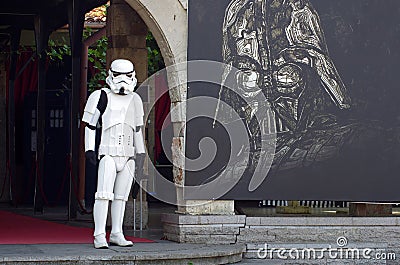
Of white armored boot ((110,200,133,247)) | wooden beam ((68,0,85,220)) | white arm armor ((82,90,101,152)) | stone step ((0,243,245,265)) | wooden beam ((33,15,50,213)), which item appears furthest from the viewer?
wooden beam ((33,15,50,213))

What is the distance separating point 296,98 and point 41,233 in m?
3.65

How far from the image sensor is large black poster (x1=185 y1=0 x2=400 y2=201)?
37.9 ft

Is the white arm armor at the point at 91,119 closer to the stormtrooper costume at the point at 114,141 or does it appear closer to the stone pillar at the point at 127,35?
the stormtrooper costume at the point at 114,141

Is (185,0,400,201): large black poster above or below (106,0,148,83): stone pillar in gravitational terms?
below

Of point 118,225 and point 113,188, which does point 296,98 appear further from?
point 118,225

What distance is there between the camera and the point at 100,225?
427 inches

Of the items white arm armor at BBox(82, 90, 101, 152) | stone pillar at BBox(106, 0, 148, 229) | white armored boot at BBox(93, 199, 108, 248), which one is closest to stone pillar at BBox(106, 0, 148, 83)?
stone pillar at BBox(106, 0, 148, 229)

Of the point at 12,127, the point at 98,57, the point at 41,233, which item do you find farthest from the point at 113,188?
the point at 12,127

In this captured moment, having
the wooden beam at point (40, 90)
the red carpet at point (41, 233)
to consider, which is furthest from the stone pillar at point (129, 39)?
the wooden beam at point (40, 90)

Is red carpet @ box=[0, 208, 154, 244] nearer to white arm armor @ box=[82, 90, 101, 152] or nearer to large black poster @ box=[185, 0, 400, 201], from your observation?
white arm armor @ box=[82, 90, 101, 152]

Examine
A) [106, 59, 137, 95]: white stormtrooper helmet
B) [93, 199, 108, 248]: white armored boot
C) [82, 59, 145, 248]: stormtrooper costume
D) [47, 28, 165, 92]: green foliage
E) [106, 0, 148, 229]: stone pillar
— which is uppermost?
[47, 28, 165, 92]: green foliage

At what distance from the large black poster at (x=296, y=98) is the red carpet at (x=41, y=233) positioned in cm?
151

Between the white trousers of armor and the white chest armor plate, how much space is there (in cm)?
9

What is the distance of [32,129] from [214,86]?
31.9 ft
